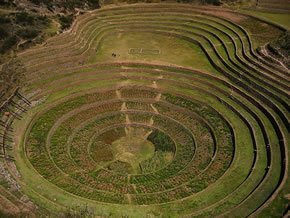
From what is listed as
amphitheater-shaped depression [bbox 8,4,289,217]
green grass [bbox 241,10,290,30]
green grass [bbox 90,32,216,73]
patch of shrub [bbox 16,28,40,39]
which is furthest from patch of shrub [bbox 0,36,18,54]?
green grass [bbox 241,10,290,30]

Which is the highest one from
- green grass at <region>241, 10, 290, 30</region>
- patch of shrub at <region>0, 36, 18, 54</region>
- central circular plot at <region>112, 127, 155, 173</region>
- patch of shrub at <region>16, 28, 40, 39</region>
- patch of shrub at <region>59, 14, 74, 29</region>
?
green grass at <region>241, 10, 290, 30</region>

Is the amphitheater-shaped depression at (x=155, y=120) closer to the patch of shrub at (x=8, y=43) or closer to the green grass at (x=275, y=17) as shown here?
the green grass at (x=275, y=17)

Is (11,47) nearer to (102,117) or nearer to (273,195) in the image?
(102,117)

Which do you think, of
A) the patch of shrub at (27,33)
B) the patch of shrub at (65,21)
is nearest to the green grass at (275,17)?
the patch of shrub at (65,21)

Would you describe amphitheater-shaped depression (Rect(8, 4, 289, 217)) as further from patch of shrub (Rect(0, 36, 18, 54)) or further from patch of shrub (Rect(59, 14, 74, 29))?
patch of shrub (Rect(0, 36, 18, 54))

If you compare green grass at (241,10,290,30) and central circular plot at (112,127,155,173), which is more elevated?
green grass at (241,10,290,30)

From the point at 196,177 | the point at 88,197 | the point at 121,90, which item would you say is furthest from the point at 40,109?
the point at 196,177

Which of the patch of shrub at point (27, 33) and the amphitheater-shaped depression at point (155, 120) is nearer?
the amphitheater-shaped depression at point (155, 120)
